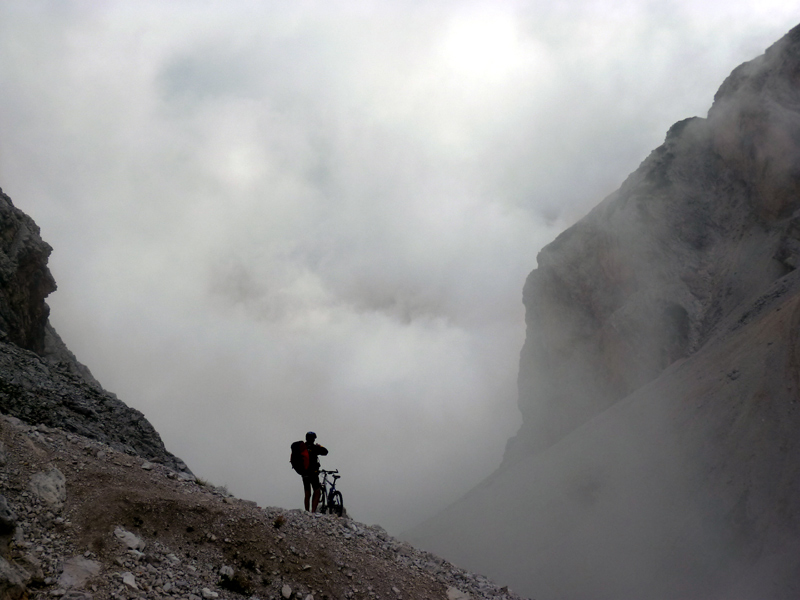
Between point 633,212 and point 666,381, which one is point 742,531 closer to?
point 666,381

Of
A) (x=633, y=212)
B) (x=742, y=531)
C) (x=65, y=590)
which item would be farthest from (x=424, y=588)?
(x=633, y=212)

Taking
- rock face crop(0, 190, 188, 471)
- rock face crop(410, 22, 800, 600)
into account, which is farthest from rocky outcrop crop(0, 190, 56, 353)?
rock face crop(410, 22, 800, 600)

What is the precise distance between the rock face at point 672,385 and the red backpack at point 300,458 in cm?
1711

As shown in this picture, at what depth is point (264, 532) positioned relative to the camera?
35.0 ft

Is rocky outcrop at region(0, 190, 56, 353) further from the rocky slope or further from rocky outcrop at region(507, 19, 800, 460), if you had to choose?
rocky outcrop at region(507, 19, 800, 460)

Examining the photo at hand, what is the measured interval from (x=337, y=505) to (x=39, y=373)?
718 centimetres

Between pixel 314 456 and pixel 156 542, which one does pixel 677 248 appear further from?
pixel 156 542

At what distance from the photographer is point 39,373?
14.4 m

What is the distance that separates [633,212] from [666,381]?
20440mm

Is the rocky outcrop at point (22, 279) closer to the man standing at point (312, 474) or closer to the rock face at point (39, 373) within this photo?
the rock face at point (39, 373)

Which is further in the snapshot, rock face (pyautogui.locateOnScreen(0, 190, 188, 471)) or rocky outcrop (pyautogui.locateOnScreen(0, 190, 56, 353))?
rocky outcrop (pyautogui.locateOnScreen(0, 190, 56, 353))

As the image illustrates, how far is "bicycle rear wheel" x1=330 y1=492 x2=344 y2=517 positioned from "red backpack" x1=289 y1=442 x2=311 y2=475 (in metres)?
1.03

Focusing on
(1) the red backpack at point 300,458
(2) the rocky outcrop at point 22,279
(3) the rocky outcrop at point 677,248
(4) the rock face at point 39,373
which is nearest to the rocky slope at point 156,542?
(4) the rock face at point 39,373

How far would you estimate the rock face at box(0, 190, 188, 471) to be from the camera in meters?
13.2
